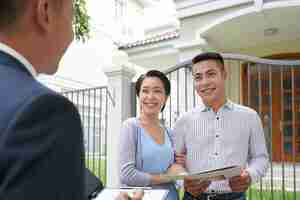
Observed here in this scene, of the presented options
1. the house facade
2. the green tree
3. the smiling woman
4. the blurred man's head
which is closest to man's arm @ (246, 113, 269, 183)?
the smiling woman

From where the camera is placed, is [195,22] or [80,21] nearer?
[80,21]

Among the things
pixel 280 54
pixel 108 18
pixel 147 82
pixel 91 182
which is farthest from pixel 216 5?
pixel 108 18

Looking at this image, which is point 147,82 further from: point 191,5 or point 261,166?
point 191,5

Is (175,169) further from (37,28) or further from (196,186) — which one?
(37,28)

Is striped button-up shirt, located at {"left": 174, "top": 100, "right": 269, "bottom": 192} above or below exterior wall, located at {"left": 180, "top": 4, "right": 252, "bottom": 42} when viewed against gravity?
below

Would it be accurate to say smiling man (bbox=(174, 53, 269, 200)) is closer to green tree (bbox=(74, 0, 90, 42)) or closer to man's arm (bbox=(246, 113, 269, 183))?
man's arm (bbox=(246, 113, 269, 183))

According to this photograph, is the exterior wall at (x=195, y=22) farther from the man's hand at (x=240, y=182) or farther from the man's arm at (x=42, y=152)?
the man's arm at (x=42, y=152)

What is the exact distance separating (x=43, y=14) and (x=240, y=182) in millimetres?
1535

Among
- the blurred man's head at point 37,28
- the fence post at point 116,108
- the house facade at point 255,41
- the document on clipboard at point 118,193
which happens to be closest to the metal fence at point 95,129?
the fence post at point 116,108

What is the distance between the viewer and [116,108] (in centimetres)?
462

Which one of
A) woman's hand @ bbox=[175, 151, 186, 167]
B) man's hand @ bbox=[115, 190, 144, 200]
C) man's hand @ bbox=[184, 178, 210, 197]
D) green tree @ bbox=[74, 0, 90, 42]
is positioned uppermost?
green tree @ bbox=[74, 0, 90, 42]

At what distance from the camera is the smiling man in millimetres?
1927

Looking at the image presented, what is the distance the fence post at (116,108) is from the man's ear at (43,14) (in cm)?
398

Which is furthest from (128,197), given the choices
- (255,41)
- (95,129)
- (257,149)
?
(255,41)
